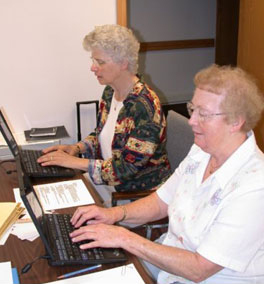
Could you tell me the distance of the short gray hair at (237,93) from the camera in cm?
123

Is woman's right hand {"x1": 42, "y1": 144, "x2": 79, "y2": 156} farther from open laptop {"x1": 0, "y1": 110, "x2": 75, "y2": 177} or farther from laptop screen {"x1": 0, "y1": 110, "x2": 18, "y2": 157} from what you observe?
laptop screen {"x1": 0, "y1": 110, "x2": 18, "y2": 157}

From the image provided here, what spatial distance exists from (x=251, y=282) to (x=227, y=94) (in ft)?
1.92

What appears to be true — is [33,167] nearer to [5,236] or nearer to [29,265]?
[5,236]

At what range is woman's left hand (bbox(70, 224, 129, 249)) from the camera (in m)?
1.23

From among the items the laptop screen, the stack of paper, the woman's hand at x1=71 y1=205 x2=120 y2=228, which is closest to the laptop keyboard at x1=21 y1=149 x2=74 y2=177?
the laptop screen

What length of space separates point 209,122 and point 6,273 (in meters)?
0.76

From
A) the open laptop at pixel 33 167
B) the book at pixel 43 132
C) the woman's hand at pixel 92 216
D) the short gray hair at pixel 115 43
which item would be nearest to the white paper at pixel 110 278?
the woman's hand at pixel 92 216

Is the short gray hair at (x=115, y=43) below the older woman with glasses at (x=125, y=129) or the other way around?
the other way around

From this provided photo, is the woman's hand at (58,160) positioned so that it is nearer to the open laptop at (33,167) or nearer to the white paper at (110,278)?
the open laptop at (33,167)

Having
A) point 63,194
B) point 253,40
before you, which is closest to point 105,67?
point 63,194

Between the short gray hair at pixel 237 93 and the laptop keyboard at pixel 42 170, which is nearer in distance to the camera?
the short gray hair at pixel 237 93

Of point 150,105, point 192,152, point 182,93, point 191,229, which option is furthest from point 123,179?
point 182,93

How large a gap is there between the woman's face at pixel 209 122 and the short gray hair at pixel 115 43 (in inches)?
31.8

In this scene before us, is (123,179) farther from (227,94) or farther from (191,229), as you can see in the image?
(227,94)
